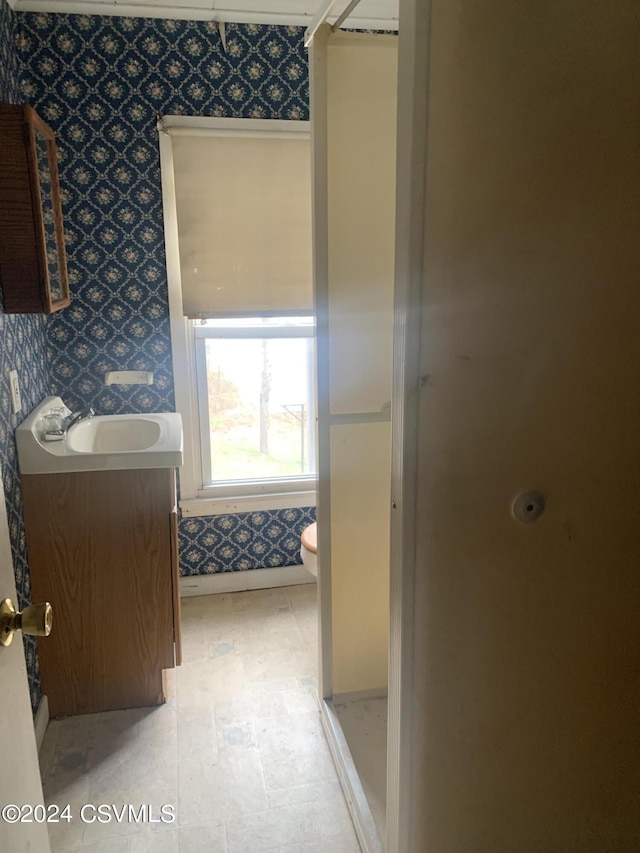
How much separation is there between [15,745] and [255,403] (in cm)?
200

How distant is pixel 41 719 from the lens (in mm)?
1977

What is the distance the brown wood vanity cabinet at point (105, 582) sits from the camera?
1932 millimetres

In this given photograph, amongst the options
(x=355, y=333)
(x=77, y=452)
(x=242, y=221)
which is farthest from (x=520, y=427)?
(x=242, y=221)

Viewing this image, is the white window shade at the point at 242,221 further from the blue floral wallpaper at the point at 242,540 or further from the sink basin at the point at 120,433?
the blue floral wallpaper at the point at 242,540

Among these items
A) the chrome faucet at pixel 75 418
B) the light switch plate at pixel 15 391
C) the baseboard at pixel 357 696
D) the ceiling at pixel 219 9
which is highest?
the ceiling at pixel 219 9

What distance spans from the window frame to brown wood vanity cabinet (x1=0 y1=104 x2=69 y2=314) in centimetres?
61

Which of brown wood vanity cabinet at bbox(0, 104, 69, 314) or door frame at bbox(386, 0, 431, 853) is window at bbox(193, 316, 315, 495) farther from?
door frame at bbox(386, 0, 431, 853)

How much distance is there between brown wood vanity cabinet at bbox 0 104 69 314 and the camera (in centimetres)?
176

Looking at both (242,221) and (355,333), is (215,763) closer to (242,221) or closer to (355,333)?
(355,333)

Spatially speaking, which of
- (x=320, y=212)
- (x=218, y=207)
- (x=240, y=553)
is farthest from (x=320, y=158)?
(x=240, y=553)

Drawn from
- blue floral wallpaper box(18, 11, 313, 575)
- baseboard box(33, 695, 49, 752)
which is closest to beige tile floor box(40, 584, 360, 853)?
baseboard box(33, 695, 49, 752)

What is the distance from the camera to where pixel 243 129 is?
8.11 feet

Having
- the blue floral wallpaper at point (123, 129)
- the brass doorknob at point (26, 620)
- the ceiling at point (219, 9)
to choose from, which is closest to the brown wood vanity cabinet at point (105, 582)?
the blue floral wallpaper at point (123, 129)

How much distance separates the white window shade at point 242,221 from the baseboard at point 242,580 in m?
1.22
